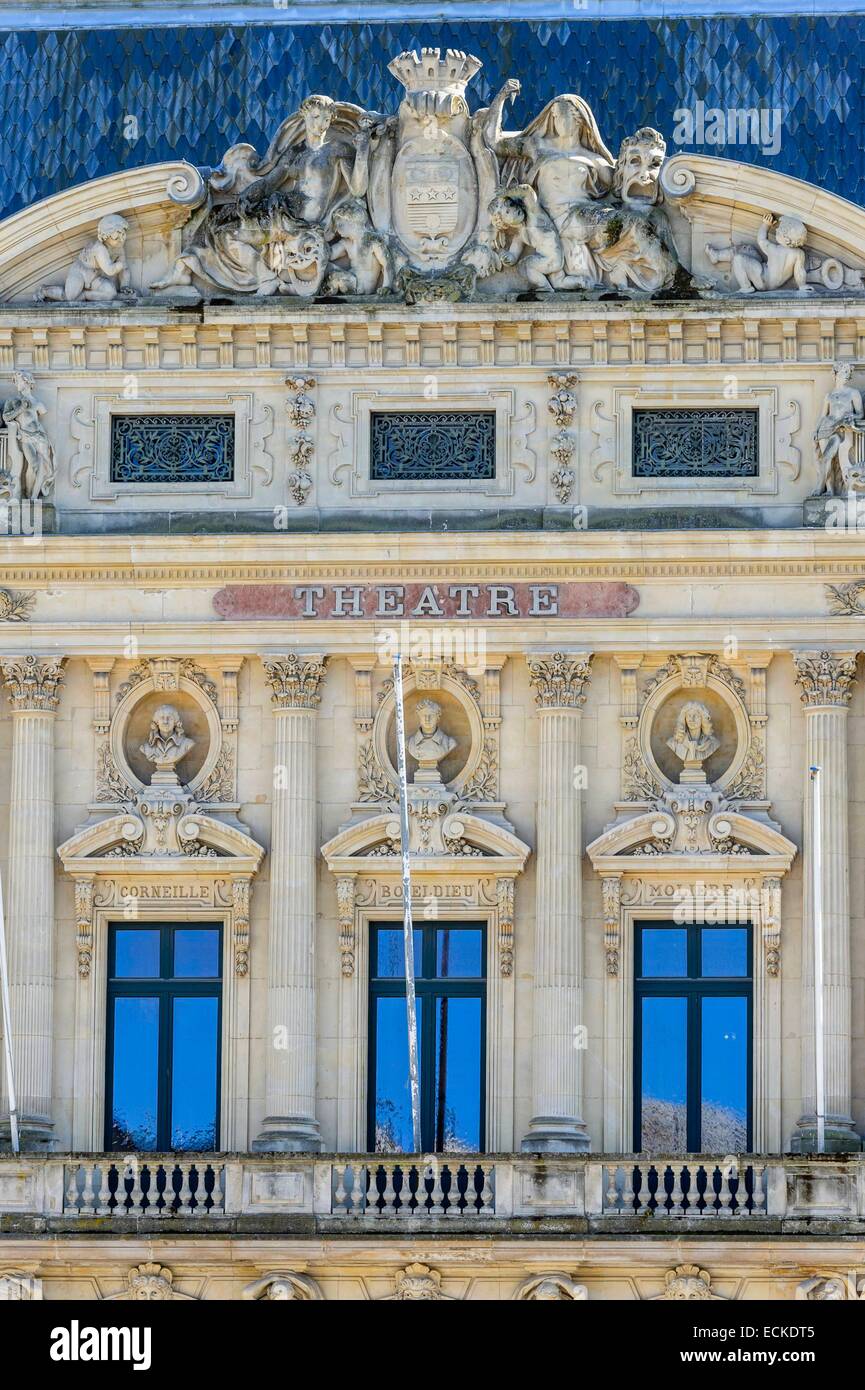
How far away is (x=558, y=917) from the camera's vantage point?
50438 millimetres

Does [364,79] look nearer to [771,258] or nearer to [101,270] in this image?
[101,270]

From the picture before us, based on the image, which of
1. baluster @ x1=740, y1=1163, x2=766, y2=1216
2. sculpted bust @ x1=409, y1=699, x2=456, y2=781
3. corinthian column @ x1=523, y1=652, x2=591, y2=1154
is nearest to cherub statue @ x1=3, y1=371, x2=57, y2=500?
sculpted bust @ x1=409, y1=699, x2=456, y2=781

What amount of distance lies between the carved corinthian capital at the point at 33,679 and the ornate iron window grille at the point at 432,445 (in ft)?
13.6

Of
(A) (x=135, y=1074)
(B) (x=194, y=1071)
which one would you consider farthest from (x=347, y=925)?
(A) (x=135, y=1074)

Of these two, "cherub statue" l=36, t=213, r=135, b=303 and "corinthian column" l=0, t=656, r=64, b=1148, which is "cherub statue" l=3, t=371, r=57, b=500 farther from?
"corinthian column" l=0, t=656, r=64, b=1148

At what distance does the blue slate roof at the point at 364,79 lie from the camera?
174 ft

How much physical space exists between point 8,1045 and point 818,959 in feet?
28.9

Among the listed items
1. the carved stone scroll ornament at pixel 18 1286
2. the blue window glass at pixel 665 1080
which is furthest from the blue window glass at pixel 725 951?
the carved stone scroll ornament at pixel 18 1286

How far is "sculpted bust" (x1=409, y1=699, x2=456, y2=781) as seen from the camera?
51156 millimetres

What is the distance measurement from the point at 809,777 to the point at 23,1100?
30.3 feet

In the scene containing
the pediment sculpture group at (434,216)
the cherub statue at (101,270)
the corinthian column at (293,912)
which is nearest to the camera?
the corinthian column at (293,912)

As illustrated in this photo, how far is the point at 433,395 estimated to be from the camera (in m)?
51.8

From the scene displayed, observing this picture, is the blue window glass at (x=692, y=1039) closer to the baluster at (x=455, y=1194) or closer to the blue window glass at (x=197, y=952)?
the baluster at (x=455, y=1194)
